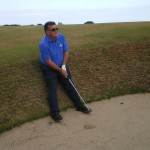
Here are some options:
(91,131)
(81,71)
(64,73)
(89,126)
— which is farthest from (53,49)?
(91,131)

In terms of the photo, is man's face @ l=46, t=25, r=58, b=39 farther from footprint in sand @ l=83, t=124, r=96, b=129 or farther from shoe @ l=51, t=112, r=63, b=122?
footprint in sand @ l=83, t=124, r=96, b=129

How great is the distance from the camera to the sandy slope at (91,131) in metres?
7.74

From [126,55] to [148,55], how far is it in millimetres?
827

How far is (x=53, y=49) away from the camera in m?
9.52

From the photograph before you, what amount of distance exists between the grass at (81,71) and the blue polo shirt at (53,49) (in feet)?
3.05

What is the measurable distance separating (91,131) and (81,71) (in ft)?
10.0

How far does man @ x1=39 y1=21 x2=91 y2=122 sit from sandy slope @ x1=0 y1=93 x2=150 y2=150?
40 cm

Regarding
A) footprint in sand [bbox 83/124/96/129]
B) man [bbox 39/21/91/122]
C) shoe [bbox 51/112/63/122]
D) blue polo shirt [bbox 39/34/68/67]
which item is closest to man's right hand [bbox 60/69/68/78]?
man [bbox 39/21/91/122]

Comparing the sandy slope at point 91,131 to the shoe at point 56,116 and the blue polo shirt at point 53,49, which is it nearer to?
the shoe at point 56,116

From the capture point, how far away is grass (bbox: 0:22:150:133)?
9297mm

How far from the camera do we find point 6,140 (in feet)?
26.3

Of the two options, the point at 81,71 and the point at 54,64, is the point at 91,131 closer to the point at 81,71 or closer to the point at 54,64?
the point at 54,64

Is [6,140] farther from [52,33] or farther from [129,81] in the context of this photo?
[129,81]

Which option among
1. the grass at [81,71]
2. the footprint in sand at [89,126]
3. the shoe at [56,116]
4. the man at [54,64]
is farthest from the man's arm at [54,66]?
the footprint in sand at [89,126]
